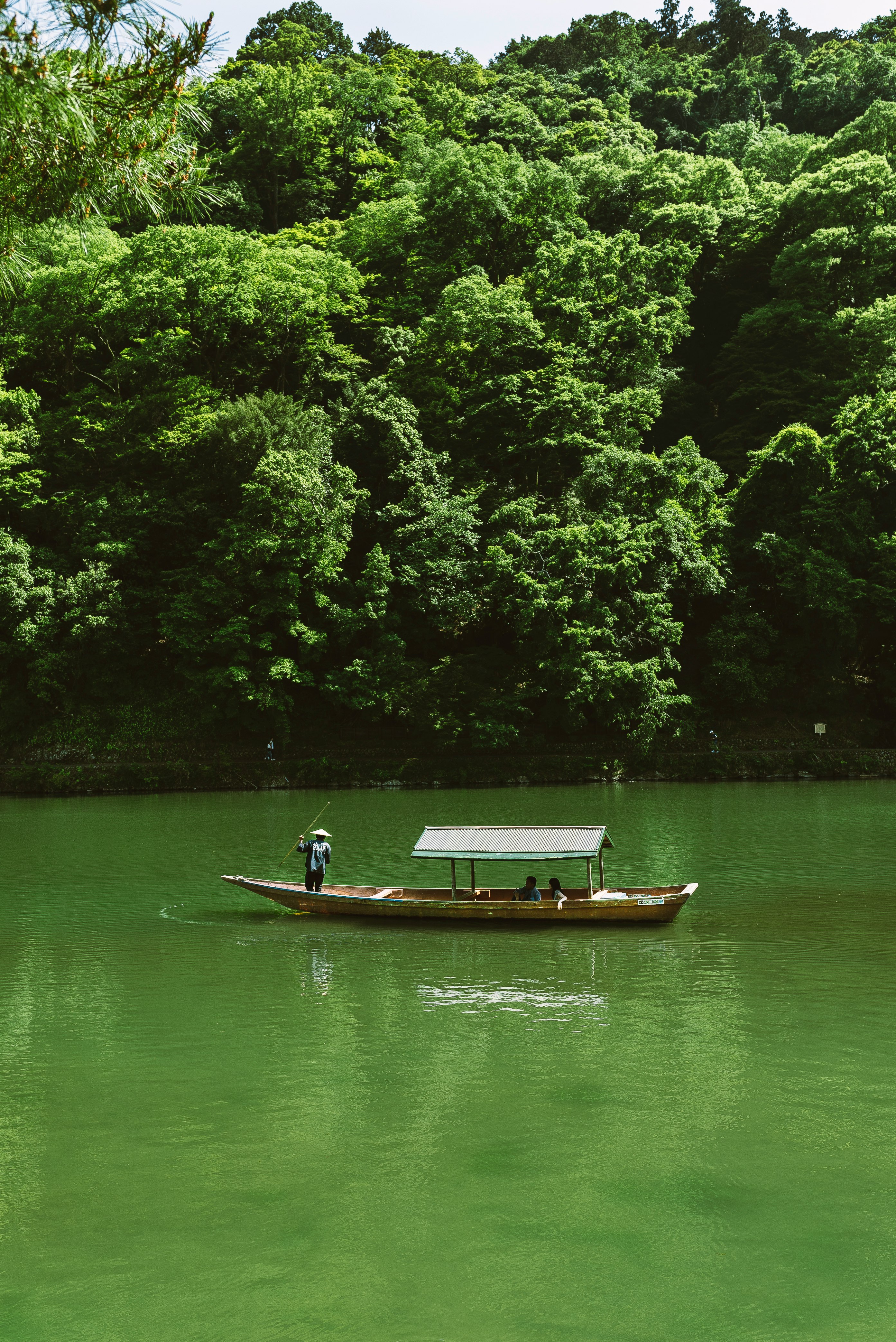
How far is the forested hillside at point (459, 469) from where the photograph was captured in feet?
136

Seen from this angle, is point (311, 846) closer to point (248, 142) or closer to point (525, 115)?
point (248, 142)

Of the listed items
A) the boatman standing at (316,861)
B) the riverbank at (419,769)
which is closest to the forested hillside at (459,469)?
the riverbank at (419,769)

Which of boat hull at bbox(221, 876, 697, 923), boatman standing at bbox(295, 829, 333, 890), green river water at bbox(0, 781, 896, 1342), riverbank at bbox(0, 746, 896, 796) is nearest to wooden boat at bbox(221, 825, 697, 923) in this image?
boat hull at bbox(221, 876, 697, 923)

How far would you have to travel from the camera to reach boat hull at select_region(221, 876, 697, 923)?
1659 cm

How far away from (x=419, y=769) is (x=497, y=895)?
23.0 m

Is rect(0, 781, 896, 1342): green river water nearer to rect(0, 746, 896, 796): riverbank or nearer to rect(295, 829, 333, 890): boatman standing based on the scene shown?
rect(295, 829, 333, 890): boatman standing

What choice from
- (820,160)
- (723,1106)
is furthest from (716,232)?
(723,1106)

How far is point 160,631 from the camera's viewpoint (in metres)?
42.2

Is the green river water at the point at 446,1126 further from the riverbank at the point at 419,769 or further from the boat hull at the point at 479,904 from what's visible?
the riverbank at the point at 419,769

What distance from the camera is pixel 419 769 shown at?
4056 cm

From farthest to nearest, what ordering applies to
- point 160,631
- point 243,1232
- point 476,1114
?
point 160,631 → point 476,1114 → point 243,1232

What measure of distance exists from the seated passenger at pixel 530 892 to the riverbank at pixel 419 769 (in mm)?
22776

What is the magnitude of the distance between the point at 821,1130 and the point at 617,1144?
1703 millimetres

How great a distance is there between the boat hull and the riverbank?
22.2 metres
